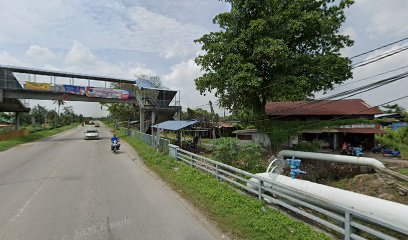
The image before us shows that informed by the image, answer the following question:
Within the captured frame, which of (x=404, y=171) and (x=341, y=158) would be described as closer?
(x=341, y=158)

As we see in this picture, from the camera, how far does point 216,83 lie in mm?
19828

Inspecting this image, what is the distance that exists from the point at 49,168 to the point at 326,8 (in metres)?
23.0

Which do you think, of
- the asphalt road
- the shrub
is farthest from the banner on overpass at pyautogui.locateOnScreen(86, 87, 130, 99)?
the shrub

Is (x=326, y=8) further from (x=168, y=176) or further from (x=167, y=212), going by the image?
(x=167, y=212)

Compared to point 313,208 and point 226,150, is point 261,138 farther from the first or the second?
point 313,208

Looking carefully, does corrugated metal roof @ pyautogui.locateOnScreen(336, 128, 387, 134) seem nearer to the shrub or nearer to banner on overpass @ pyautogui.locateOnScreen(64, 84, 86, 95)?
the shrub

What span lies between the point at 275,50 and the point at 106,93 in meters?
23.8

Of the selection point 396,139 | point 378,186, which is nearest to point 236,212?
point 378,186

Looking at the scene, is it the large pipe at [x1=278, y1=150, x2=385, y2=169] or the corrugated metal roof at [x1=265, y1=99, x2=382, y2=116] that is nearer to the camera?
the large pipe at [x1=278, y1=150, x2=385, y2=169]

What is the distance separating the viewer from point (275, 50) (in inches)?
629

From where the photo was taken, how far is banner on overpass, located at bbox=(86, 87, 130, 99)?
31569mm

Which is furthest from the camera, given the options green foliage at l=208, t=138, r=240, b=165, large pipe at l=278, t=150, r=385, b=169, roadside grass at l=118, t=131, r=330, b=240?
large pipe at l=278, t=150, r=385, b=169

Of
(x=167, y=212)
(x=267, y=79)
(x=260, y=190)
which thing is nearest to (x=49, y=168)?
(x=167, y=212)

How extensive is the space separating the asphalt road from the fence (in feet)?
6.66
